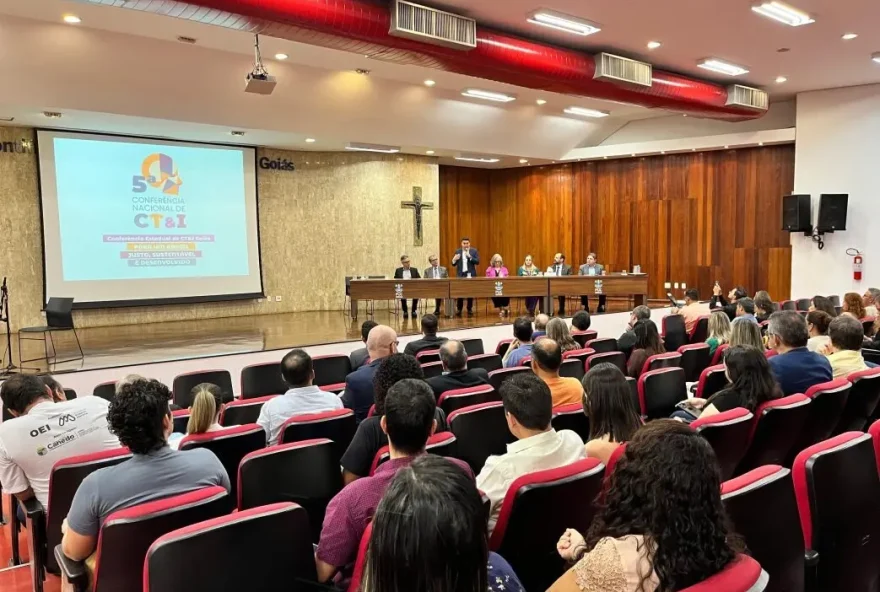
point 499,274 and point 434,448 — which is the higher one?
point 499,274

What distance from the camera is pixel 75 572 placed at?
2014 mm

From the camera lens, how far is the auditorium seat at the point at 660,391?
3.81 meters

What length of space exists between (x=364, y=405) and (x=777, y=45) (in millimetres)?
8032

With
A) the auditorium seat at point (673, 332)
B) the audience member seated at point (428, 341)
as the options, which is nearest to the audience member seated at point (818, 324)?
the auditorium seat at point (673, 332)

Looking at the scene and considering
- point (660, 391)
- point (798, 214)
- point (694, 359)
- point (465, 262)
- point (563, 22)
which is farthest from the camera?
point (465, 262)

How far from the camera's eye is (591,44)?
8000 mm

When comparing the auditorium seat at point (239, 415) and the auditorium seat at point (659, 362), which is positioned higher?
the auditorium seat at point (659, 362)

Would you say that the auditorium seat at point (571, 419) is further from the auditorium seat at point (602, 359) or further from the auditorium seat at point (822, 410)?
the auditorium seat at point (602, 359)

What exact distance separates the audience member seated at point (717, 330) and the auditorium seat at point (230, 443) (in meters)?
4.07

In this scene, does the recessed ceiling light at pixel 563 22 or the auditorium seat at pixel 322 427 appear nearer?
the auditorium seat at pixel 322 427

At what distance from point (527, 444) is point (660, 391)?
77.4 inches

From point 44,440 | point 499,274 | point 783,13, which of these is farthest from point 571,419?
point 499,274

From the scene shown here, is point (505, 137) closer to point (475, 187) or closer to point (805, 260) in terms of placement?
point (475, 187)

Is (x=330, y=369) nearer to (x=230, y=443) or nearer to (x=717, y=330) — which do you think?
(x=230, y=443)
